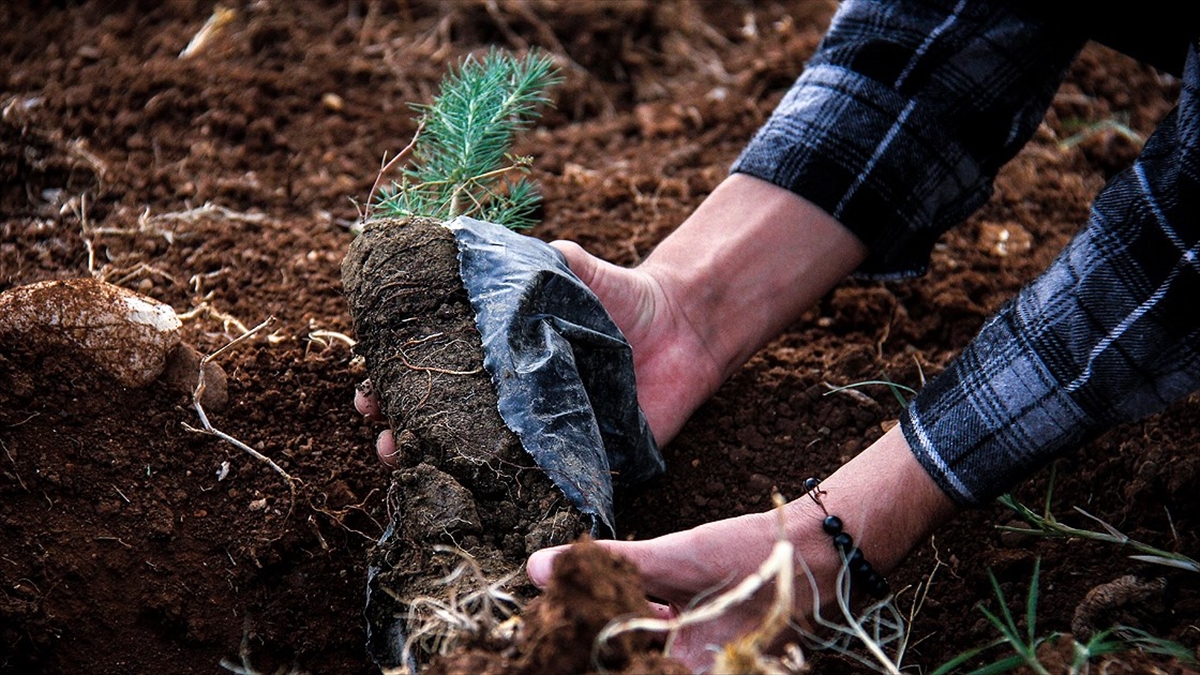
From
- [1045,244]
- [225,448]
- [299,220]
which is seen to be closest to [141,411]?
[225,448]

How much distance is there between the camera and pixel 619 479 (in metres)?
1.79

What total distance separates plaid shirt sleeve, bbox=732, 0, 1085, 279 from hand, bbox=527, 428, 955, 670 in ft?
1.79

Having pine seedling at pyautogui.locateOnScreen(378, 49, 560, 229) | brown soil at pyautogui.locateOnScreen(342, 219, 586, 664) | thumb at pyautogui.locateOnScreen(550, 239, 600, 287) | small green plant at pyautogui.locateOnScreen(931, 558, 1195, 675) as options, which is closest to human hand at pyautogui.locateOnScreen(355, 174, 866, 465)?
thumb at pyautogui.locateOnScreen(550, 239, 600, 287)

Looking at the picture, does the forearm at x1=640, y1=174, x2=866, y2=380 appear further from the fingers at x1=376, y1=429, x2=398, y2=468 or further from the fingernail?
the fingernail

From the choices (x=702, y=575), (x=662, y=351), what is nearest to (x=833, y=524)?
(x=702, y=575)

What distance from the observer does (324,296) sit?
224 centimetres

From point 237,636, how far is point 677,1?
2.49 metres

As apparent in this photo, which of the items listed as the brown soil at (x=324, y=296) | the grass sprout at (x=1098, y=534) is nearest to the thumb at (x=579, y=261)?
the brown soil at (x=324, y=296)

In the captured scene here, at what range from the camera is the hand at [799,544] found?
1.40 meters

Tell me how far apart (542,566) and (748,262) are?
2.90 feet

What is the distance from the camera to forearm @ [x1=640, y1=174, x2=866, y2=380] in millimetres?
2012

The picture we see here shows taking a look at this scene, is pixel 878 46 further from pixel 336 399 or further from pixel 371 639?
pixel 371 639

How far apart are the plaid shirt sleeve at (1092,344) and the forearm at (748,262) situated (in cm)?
46

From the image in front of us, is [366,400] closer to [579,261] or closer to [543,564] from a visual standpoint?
[579,261]
